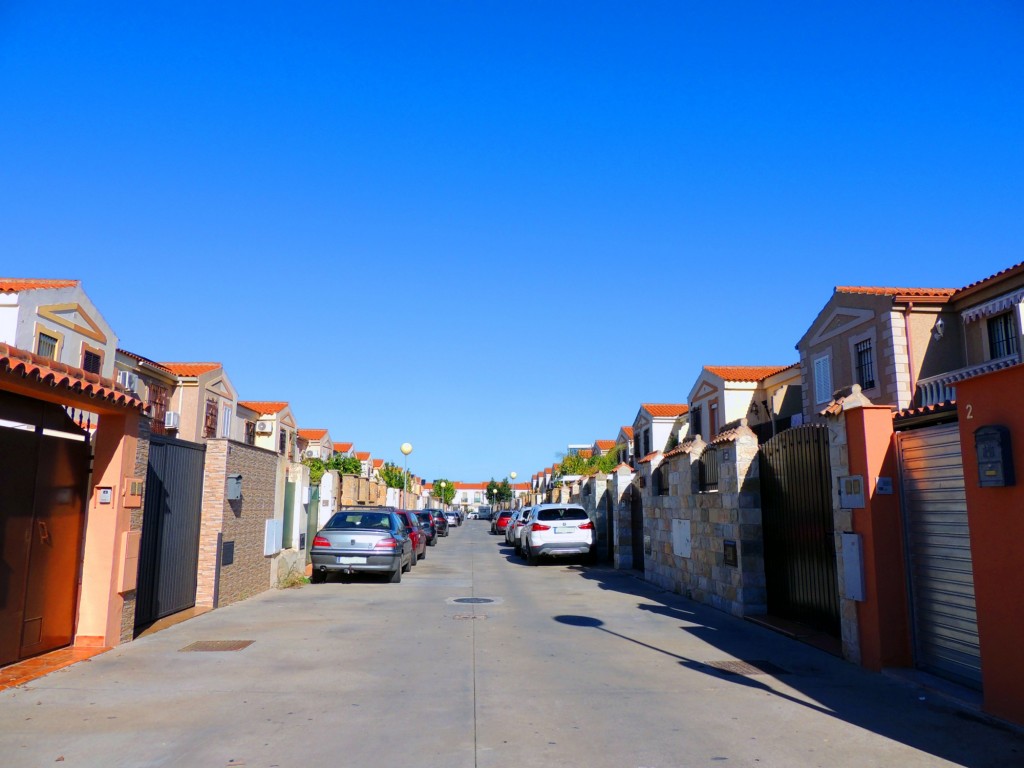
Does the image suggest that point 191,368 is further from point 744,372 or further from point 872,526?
point 872,526

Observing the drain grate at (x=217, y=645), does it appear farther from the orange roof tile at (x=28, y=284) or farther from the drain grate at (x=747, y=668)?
the orange roof tile at (x=28, y=284)

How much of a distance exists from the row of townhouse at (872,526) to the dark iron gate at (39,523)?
8291 millimetres

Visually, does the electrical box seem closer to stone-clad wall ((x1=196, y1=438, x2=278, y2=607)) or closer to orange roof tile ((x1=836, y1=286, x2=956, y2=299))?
stone-clad wall ((x1=196, y1=438, x2=278, y2=607))

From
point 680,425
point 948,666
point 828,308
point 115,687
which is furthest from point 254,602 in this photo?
point 680,425

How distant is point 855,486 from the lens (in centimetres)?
783

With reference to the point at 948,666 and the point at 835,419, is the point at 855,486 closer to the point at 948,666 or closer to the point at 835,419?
the point at 835,419

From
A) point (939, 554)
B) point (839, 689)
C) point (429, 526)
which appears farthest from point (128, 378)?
point (939, 554)

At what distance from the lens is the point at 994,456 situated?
5.66 m

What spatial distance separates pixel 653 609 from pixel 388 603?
14.5 ft

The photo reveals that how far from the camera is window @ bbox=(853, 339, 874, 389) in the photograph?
2322 cm

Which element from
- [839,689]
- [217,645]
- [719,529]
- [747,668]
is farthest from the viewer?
[719,529]

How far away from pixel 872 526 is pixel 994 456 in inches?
82.7

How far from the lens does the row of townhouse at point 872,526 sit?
18.8 feet

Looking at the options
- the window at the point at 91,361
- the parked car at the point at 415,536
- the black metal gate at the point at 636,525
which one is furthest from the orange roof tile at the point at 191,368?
the black metal gate at the point at 636,525
